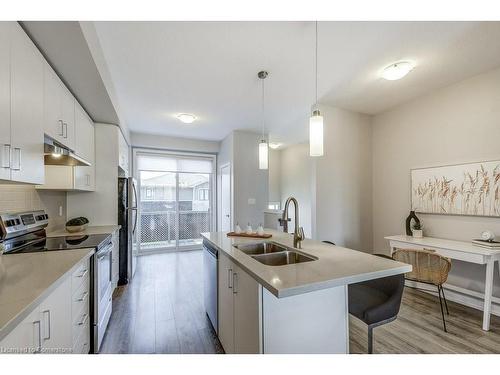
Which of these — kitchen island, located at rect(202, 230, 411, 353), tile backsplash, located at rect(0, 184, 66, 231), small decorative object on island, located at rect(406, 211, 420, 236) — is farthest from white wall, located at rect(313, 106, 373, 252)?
tile backsplash, located at rect(0, 184, 66, 231)

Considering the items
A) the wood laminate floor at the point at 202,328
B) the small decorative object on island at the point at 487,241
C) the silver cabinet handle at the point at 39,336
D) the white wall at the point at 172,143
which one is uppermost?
the white wall at the point at 172,143

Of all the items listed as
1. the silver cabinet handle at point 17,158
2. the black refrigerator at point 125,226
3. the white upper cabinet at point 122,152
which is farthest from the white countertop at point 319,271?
the white upper cabinet at point 122,152

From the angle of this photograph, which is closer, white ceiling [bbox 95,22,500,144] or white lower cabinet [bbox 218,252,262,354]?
white lower cabinet [bbox 218,252,262,354]

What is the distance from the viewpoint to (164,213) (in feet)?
17.8

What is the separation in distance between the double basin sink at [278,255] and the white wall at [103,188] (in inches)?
90.2

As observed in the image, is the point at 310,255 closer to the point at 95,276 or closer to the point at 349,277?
the point at 349,277

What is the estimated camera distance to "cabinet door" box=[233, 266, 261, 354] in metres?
1.24

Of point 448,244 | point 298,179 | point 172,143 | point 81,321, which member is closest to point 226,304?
point 81,321

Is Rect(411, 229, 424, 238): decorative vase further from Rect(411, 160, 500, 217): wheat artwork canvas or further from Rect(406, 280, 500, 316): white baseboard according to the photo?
Rect(406, 280, 500, 316): white baseboard

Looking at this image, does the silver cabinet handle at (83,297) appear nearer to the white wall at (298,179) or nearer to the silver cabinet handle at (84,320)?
the silver cabinet handle at (84,320)

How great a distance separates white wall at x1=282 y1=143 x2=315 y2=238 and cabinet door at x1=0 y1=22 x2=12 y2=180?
5.13 m

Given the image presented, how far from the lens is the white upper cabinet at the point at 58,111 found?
5.70ft
